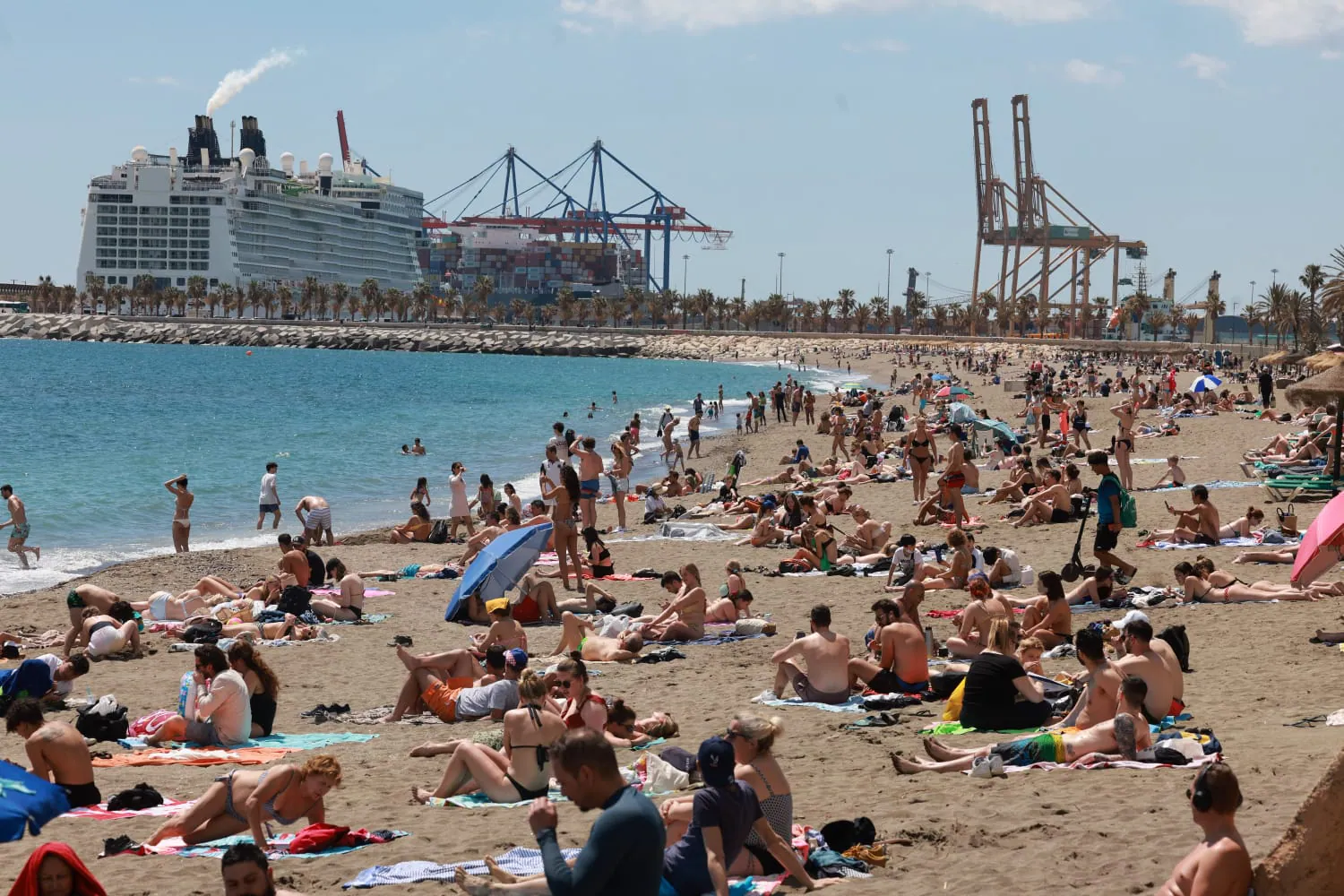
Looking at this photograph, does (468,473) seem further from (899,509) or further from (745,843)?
(745,843)

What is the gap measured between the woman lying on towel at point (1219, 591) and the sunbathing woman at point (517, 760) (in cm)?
604

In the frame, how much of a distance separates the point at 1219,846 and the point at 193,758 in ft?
17.5

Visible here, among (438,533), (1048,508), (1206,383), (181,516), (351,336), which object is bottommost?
(438,533)

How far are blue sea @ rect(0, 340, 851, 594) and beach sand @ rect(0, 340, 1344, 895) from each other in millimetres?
6529

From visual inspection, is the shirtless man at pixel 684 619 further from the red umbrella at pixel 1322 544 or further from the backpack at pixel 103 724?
the red umbrella at pixel 1322 544

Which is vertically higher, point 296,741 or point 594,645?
point 594,645

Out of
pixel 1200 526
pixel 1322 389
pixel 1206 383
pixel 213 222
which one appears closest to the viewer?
pixel 1322 389

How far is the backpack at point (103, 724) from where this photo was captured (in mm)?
7902

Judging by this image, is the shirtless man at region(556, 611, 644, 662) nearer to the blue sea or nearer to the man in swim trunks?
the man in swim trunks

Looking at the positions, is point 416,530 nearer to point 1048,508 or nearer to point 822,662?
point 1048,508

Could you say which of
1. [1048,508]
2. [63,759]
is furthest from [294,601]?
[1048,508]

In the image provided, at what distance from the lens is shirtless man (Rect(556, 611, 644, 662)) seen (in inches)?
391

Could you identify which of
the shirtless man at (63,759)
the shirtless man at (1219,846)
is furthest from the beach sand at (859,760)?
the shirtless man at (1219,846)

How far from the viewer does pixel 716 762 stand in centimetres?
446
